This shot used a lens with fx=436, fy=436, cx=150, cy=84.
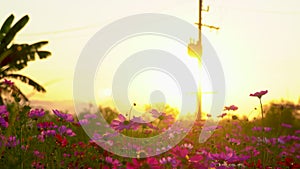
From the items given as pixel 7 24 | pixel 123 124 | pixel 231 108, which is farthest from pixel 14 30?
pixel 123 124

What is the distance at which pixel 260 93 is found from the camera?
17.0 ft

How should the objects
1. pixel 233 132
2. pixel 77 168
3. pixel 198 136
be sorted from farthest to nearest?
1. pixel 233 132
2. pixel 198 136
3. pixel 77 168

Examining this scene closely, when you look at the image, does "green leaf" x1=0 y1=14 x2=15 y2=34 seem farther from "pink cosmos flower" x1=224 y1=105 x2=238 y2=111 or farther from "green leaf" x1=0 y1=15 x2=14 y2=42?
"pink cosmos flower" x1=224 y1=105 x2=238 y2=111

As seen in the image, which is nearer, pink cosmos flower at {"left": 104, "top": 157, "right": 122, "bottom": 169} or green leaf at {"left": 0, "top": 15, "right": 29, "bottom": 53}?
pink cosmos flower at {"left": 104, "top": 157, "right": 122, "bottom": 169}

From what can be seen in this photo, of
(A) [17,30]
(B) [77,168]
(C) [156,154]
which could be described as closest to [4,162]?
(B) [77,168]

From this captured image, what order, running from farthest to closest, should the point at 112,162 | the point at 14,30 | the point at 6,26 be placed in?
the point at 14,30, the point at 6,26, the point at 112,162

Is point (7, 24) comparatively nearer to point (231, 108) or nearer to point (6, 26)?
point (6, 26)

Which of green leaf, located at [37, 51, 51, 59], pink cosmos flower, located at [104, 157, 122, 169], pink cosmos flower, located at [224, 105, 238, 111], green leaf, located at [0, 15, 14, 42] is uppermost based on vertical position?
green leaf, located at [0, 15, 14, 42]

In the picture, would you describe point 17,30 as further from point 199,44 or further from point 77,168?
point 77,168

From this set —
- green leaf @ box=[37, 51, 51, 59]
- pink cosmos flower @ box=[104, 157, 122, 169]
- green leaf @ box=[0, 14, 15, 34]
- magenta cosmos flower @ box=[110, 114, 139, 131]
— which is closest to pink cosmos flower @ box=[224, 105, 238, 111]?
magenta cosmos flower @ box=[110, 114, 139, 131]

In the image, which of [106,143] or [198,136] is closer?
[106,143]

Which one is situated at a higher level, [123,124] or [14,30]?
[14,30]

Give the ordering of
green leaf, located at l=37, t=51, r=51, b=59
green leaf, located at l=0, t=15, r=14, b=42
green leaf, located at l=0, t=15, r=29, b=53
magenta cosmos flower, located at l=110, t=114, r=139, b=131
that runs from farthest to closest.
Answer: green leaf, located at l=37, t=51, r=51, b=59
green leaf, located at l=0, t=15, r=29, b=53
green leaf, located at l=0, t=15, r=14, b=42
magenta cosmos flower, located at l=110, t=114, r=139, b=131

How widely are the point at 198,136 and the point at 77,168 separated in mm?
4332
